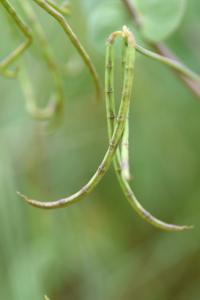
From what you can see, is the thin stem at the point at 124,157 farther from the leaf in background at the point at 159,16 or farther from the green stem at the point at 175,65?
the leaf in background at the point at 159,16

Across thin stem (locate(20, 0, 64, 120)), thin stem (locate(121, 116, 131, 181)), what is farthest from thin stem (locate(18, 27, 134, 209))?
thin stem (locate(20, 0, 64, 120))

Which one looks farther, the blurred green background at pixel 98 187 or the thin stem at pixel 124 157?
the blurred green background at pixel 98 187

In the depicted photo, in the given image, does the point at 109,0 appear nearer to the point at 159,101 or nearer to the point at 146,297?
the point at 159,101

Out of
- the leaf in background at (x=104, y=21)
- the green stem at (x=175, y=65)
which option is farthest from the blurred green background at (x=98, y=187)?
the green stem at (x=175, y=65)

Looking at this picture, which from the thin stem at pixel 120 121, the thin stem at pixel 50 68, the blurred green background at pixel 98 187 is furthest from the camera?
the blurred green background at pixel 98 187

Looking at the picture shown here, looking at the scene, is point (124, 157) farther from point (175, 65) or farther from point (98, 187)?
point (98, 187)

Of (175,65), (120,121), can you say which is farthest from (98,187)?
(120,121)
